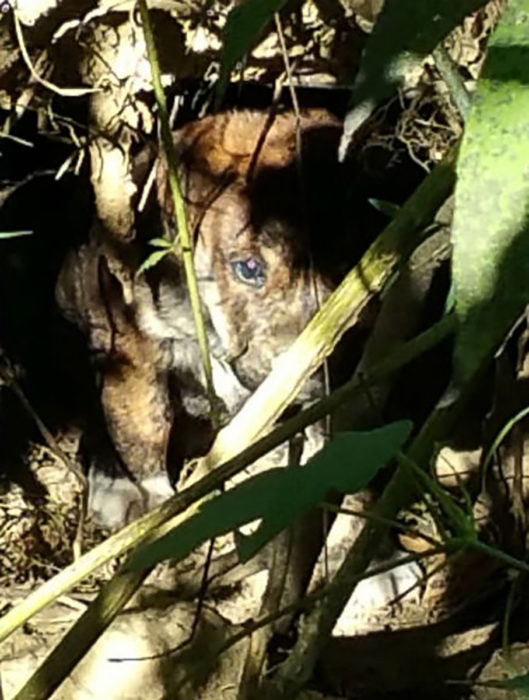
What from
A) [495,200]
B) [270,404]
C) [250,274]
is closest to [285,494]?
[495,200]

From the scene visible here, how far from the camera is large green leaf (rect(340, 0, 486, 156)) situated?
1.62 ft

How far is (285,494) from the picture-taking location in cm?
54

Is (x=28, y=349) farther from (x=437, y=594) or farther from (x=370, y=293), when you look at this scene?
(x=370, y=293)

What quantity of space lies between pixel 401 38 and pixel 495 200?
0.07 meters

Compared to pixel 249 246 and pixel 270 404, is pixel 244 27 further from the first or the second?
pixel 249 246

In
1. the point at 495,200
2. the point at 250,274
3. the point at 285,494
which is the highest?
the point at 495,200

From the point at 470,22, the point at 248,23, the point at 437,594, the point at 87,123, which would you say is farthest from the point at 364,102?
the point at 437,594

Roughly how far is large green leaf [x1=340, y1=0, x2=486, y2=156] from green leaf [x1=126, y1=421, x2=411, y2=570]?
0.14m

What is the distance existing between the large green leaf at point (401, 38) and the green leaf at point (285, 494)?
138 millimetres

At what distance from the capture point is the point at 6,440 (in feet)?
7.88

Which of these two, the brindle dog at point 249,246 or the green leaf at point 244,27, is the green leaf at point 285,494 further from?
the brindle dog at point 249,246

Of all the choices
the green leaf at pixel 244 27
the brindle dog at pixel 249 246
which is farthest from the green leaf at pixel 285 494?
the brindle dog at pixel 249 246

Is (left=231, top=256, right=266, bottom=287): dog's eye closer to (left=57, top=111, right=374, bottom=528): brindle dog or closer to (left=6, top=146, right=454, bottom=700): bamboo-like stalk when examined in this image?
(left=57, top=111, right=374, bottom=528): brindle dog

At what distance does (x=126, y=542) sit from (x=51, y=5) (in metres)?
0.90
